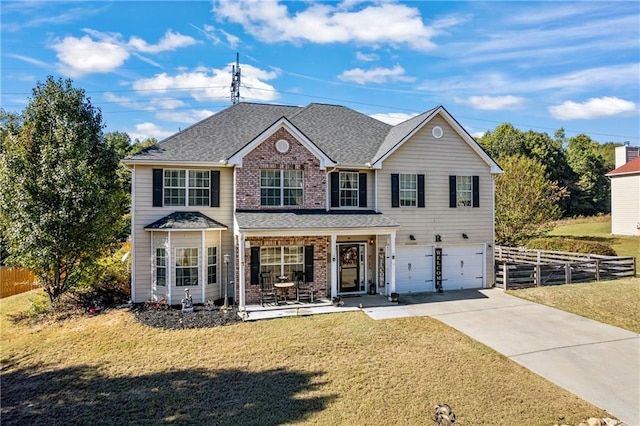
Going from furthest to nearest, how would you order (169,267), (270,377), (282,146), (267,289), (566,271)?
(566,271) < (282,146) < (267,289) < (169,267) < (270,377)

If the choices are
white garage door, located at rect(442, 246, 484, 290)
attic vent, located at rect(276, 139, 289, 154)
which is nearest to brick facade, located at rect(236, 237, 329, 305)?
attic vent, located at rect(276, 139, 289, 154)

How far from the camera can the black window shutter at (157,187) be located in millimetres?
15242

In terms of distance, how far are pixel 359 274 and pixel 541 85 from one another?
16237 mm

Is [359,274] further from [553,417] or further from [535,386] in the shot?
[553,417]

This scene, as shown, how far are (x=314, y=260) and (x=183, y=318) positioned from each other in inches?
213

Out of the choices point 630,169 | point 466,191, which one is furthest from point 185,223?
point 630,169

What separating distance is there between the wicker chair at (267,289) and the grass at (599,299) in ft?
34.1

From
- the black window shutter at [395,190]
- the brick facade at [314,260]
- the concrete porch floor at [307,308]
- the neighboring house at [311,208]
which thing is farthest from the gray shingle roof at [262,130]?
the concrete porch floor at [307,308]

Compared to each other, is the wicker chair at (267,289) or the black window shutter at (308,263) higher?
the black window shutter at (308,263)

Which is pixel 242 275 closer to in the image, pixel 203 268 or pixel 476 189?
pixel 203 268

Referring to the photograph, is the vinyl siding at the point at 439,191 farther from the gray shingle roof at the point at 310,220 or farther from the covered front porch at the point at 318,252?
the covered front porch at the point at 318,252

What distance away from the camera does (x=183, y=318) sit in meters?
13.1

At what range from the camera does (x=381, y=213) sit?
56.5ft

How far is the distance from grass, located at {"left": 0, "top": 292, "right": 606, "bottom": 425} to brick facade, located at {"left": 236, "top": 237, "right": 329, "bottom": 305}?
243 cm
